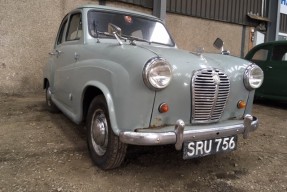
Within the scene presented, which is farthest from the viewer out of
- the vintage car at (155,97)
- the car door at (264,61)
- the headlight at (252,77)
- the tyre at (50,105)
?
the car door at (264,61)

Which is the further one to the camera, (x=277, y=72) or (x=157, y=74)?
(x=277, y=72)

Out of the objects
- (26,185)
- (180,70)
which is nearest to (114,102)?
(180,70)

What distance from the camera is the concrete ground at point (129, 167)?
2744 millimetres

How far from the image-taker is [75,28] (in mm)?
3996

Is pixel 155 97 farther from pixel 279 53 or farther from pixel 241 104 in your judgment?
pixel 279 53

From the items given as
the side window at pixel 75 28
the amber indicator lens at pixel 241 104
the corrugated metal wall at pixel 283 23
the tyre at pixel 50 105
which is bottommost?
the tyre at pixel 50 105

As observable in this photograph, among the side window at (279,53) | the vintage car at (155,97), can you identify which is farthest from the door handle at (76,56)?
the side window at (279,53)

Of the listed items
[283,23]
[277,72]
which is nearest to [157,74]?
[277,72]

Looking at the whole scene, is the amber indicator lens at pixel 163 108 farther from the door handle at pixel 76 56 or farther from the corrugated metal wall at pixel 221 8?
the corrugated metal wall at pixel 221 8

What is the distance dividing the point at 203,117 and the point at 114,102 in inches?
32.2

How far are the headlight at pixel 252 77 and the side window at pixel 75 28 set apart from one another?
6.28 ft

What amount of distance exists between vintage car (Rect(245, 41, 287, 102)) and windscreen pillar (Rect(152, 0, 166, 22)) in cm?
305

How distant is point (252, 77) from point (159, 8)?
20.2ft

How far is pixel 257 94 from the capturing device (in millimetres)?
7043
